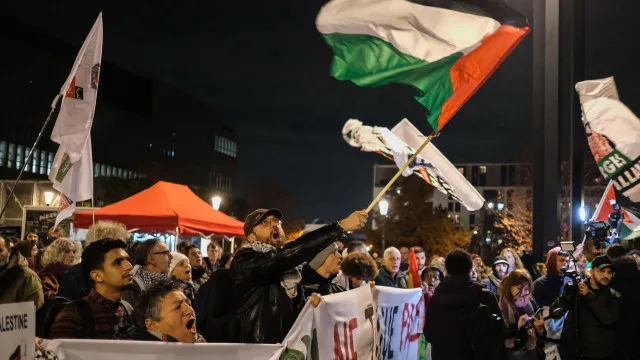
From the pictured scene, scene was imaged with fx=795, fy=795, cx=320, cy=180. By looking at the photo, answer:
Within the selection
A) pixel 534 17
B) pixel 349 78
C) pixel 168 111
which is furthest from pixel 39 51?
pixel 349 78

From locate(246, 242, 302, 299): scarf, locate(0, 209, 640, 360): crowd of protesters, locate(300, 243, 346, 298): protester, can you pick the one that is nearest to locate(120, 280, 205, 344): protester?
locate(0, 209, 640, 360): crowd of protesters

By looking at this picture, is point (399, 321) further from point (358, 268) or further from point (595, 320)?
point (595, 320)

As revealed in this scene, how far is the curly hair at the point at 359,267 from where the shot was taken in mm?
8617

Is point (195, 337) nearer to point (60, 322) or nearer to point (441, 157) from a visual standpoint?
point (60, 322)

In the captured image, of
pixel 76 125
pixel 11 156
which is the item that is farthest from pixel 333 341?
pixel 11 156

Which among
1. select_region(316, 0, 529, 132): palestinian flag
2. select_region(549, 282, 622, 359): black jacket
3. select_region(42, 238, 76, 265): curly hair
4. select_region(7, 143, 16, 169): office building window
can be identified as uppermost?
select_region(7, 143, 16, 169): office building window

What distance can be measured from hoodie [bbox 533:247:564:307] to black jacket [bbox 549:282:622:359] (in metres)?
1.91

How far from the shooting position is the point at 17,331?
4.29 meters

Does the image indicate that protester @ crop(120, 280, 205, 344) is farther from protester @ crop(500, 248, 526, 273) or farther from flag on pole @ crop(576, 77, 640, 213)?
protester @ crop(500, 248, 526, 273)

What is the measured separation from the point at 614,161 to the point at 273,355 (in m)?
8.25

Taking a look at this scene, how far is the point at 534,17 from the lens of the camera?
1492cm

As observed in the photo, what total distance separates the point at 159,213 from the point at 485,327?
33.1 ft

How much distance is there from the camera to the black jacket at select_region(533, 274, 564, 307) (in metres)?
10.6

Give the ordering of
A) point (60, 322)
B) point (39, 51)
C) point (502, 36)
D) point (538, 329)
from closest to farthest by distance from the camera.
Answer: point (60, 322) → point (502, 36) → point (538, 329) → point (39, 51)
